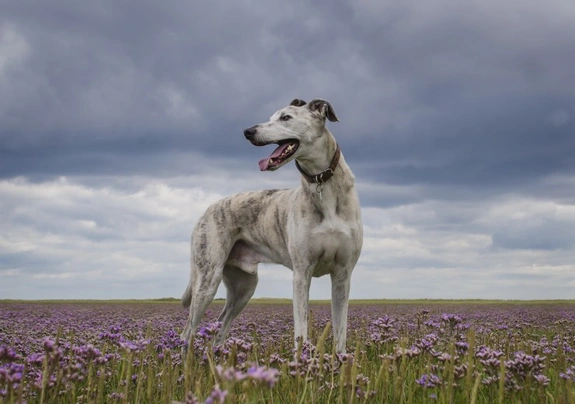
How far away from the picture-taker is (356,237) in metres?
7.12

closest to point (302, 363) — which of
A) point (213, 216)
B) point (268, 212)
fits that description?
point (268, 212)

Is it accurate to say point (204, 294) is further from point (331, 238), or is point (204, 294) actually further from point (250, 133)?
point (250, 133)

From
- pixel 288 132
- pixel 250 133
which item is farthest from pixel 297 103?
pixel 250 133

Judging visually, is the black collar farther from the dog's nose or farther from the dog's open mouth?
the dog's nose

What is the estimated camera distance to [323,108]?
287 inches

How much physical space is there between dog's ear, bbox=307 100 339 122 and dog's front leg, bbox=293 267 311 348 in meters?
2.08

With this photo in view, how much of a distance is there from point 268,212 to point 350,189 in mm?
1653

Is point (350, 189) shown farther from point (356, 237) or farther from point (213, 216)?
point (213, 216)

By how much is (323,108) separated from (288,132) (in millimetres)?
621

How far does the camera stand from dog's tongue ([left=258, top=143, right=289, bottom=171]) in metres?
6.97

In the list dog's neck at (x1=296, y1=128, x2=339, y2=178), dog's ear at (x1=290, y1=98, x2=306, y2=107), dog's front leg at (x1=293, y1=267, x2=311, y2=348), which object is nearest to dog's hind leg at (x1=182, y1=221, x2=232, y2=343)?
dog's front leg at (x1=293, y1=267, x2=311, y2=348)

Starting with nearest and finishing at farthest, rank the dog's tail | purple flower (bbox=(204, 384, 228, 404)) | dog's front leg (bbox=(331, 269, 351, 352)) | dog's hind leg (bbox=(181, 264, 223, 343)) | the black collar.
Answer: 1. purple flower (bbox=(204, 384, 228, 404))
2. the black collar
3. dog's front leg (bbox=(331, 269, 351, 352))
4. dog's hind leg (bbox=(181, 264, 223, 343))
5. the dog's tail

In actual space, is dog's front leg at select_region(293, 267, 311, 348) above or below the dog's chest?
below

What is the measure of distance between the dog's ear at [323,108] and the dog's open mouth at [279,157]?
594 mm
